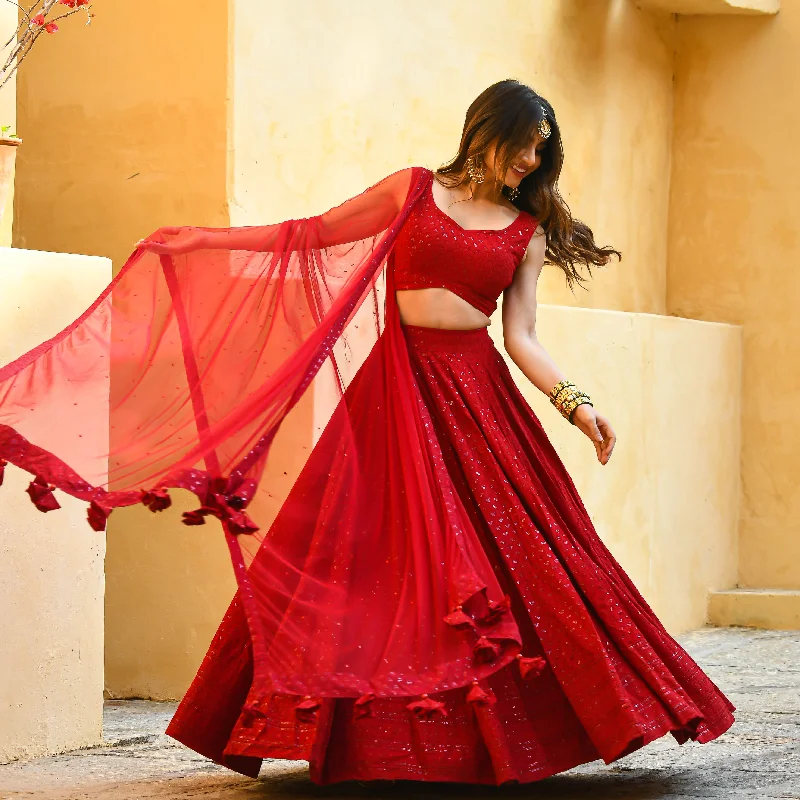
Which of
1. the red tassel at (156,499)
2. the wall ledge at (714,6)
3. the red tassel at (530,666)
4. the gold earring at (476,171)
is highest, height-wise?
the wall ledge at (714,6)

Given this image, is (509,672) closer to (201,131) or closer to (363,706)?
(363,706)

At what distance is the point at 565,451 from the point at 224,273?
8.19 feet

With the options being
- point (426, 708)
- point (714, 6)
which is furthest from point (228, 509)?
point (714, 6)

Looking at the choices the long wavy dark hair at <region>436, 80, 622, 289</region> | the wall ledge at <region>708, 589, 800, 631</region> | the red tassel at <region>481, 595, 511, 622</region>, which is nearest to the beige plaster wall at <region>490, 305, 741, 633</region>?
the wall ledge at <region>708, 589, 800, 631</region>

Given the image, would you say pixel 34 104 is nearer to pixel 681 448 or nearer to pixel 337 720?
pixel 337 720

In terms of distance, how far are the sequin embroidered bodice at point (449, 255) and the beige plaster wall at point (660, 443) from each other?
2003mm

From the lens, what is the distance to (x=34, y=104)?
4.80 m

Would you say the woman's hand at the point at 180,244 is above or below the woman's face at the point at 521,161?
below

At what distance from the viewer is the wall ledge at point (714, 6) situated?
6777 mm

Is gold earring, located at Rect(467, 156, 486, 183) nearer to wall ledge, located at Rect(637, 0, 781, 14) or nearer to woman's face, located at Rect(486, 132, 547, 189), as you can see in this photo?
woman's face, located at Rect(486, 132, 547, 189)

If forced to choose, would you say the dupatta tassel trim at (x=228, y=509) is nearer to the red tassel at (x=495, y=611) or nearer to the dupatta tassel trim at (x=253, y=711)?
the dupatta tassel trim at (x=253, y=711)

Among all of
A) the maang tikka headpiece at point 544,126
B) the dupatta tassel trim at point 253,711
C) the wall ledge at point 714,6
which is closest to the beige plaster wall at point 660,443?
the wall ledge at point 714,6

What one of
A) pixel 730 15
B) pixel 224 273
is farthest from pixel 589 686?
pixel 730 15

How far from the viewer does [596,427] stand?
337 centimetres
